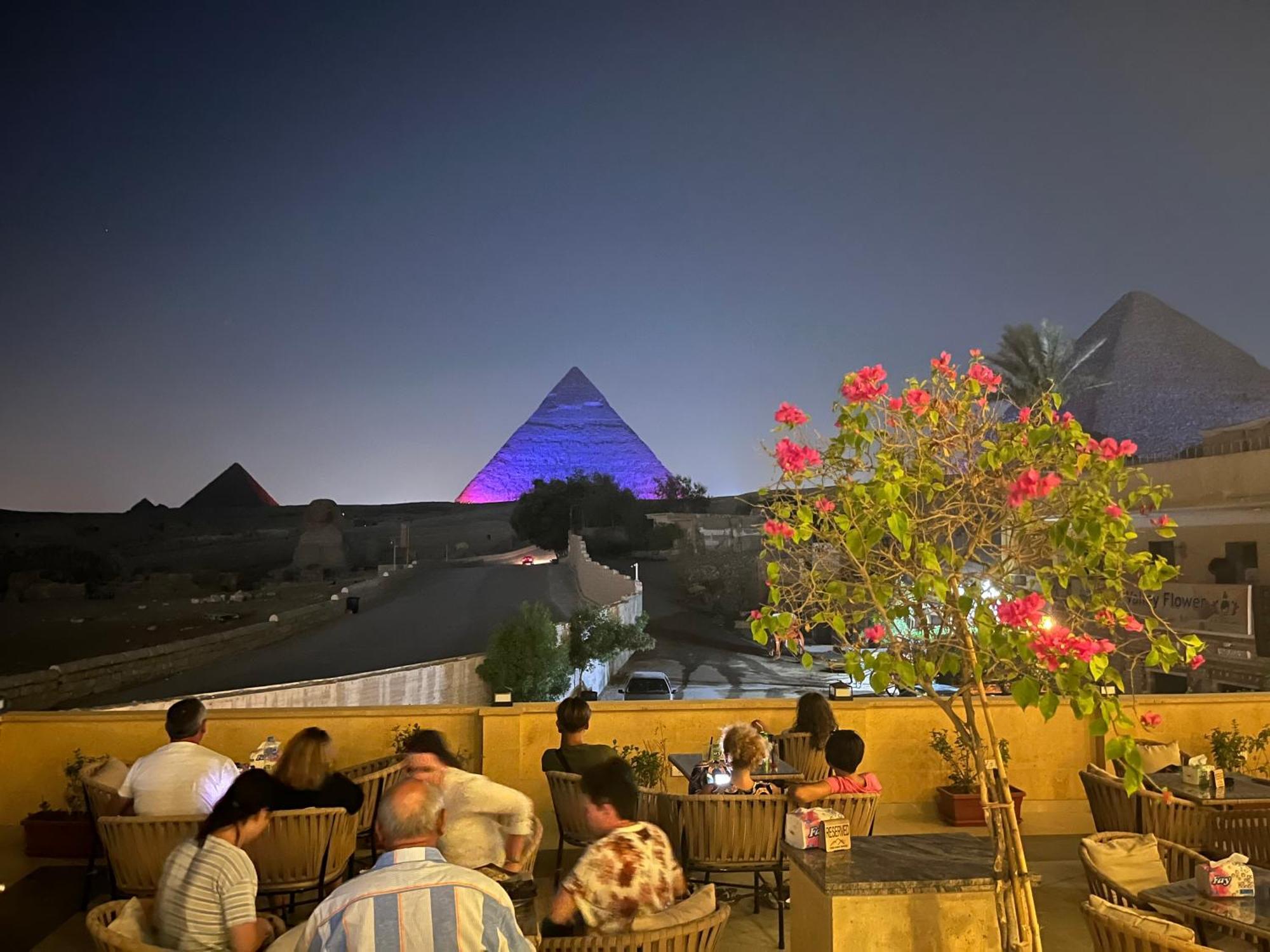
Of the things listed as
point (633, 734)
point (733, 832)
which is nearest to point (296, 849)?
point (733, 832)

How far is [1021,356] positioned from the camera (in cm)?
4041

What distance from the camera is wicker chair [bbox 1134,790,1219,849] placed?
4070 millimetres

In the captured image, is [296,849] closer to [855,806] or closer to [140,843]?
[140,843]

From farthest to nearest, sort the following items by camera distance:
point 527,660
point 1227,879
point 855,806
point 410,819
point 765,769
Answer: point 527,660 → point 765,769 → point 855,806 → point 1227,879 → point 410,819

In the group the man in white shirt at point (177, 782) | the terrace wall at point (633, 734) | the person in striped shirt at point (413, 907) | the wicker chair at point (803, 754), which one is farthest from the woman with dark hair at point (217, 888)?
the wicker chair at point (803, 754)

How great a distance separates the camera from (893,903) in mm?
2576

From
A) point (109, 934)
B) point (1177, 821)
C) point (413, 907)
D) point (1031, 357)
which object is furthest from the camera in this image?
point (1031, 357)

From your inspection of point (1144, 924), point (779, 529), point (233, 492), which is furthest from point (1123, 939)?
point (233, 492)

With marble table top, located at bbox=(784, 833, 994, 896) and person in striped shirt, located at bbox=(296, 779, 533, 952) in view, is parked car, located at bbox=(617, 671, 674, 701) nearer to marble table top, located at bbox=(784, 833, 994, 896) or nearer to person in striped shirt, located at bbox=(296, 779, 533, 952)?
marble table top, located at bbox=(784, 833, 994, 896)

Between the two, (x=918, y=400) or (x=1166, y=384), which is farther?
(x=1166, y=384)

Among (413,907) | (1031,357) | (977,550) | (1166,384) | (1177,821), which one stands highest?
(1166,384)

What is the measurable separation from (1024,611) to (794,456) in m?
0.74

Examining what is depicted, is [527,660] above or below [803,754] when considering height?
below

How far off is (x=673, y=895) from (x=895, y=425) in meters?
1.43
